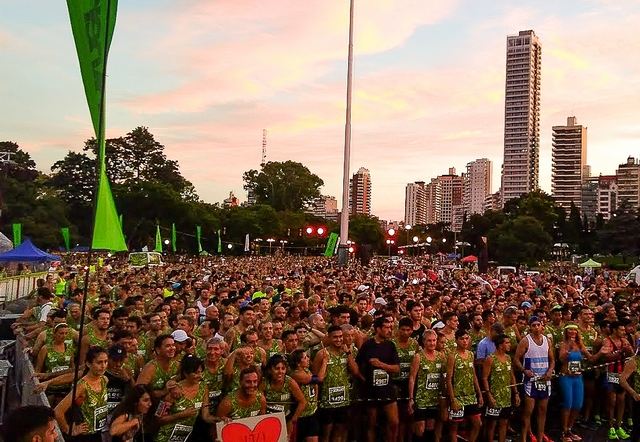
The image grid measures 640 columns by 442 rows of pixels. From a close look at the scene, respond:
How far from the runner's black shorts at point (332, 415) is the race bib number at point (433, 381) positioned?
1003mm

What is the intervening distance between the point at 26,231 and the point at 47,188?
17.5 meters

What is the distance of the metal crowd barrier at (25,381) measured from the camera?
19.6ft

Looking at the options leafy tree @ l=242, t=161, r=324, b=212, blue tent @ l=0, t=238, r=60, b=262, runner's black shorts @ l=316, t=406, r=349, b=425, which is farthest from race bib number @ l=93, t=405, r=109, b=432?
leafy tree @ l=242, t=161, r=324, b=212

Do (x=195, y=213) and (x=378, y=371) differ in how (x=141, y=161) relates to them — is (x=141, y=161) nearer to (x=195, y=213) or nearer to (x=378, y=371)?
(x=195, y=213)

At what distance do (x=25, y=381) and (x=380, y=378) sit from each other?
14.2 feet

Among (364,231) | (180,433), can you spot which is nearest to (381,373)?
(180,433)

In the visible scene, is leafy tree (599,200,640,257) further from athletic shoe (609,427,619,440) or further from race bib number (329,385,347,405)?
race bib number (329,385,347,405)

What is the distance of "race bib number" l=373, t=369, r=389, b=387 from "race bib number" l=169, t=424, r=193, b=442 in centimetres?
241

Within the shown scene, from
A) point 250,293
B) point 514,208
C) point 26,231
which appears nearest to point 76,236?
point 26,231

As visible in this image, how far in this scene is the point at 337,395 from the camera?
→ 702 centimetres

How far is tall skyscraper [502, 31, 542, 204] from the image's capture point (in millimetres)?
178375

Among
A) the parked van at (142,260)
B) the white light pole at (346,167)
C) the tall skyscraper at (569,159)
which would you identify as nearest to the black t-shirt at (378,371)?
the white light pole at (346,167)

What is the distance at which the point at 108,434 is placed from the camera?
5.65 metres

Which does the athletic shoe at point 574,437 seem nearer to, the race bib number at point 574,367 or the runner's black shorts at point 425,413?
the race bib number at point 574,367
